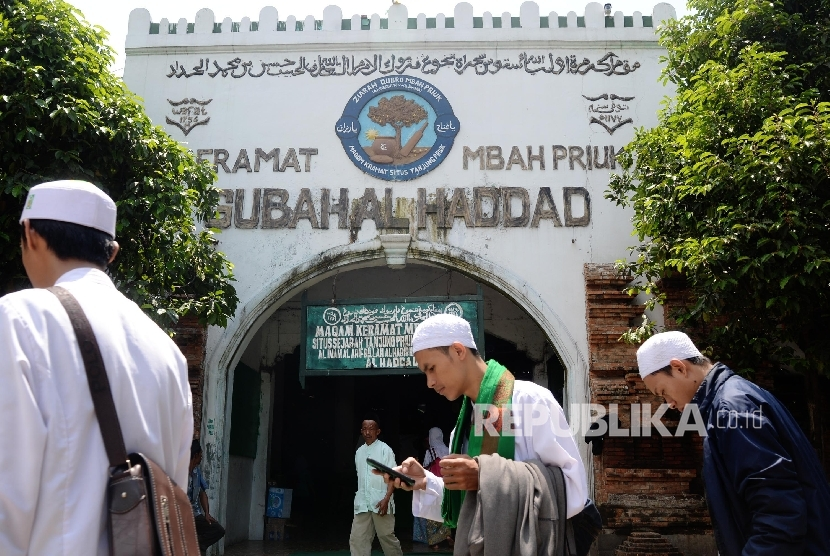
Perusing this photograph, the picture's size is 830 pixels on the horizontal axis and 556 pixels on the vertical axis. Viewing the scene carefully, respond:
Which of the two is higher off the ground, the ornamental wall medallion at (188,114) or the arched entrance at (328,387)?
the ornamental wall medallion at (188,114)

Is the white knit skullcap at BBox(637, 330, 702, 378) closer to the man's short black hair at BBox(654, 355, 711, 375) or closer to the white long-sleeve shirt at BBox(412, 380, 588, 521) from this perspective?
the man's short black hair at BBox(654, 355, 711, 375)

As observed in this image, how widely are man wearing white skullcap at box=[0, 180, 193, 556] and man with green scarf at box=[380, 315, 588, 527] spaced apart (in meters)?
1.17

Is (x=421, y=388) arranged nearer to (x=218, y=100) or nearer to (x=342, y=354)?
(x=342, y=354)

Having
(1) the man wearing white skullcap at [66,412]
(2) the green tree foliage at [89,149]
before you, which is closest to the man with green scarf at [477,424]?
(1) the man wearing white skullcap at [66,412]

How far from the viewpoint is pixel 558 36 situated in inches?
387

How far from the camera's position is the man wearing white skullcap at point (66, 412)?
5.03 ft

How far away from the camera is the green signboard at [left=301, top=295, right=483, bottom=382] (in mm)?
9328

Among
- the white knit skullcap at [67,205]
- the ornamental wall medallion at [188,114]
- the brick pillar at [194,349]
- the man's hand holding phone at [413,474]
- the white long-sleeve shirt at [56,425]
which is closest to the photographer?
the white long-sleeve shirt at [56,425]

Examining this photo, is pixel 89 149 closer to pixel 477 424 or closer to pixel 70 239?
pixel 477 424

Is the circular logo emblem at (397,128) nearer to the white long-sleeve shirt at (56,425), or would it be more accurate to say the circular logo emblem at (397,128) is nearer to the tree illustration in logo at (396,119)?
the tree illustration in logo at (396,119)

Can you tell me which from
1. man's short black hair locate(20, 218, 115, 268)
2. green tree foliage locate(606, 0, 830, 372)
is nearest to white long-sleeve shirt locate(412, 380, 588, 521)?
man's short black hair locate(20, 218, 115, 268)

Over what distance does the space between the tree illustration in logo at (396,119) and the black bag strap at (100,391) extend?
8.04 m

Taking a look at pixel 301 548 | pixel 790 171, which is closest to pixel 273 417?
pixel 301 548

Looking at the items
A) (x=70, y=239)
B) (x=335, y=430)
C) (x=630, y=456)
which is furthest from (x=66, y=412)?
(x=335, y=430)
